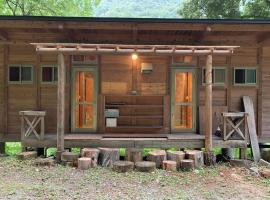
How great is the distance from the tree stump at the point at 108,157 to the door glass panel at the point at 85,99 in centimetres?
191

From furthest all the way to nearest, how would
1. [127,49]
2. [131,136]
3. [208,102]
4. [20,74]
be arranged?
[20,74], [131,136], [208,102], [127,49]

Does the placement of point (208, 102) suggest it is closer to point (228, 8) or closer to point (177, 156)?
point (177, 156)

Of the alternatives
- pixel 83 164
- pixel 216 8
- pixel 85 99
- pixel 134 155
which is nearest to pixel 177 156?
pixel 134 155

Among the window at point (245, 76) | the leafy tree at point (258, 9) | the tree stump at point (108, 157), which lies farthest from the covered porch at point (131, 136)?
the leafy tree at point (258, 9)

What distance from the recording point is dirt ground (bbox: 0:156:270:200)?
545cm

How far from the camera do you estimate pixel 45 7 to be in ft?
63.8

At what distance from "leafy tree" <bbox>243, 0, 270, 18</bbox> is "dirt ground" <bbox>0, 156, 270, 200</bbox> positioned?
11.0 metres

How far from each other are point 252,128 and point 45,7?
15.3 metres

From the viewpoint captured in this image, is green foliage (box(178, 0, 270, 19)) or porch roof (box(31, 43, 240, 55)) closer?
porch roof (box(31, 43, 240, 55))

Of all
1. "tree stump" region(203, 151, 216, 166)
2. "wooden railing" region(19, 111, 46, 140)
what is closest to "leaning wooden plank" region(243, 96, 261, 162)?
"tree stump" region(203, 151, 216, 166)

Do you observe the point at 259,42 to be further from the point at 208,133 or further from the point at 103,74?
the point at 103,74

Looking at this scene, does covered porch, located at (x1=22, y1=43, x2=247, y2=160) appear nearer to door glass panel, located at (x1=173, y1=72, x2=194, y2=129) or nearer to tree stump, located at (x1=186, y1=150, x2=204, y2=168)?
tree stump, located at (x1=186, y1=150, x2=204, y2=168)

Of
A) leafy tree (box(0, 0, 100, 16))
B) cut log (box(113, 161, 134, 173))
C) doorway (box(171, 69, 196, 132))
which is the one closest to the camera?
cut log (box(113, 161, 134, 173))

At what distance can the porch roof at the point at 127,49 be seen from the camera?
740cm
